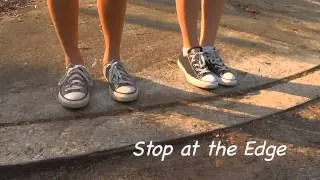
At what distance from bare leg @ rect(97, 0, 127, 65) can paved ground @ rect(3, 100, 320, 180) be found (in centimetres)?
60

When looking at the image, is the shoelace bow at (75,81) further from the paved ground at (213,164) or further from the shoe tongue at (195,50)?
the shoe tongue at (195,50)

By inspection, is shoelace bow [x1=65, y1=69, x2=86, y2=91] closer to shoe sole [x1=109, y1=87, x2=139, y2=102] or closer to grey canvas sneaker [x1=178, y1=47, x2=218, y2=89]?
shoe sole [x1=109, y1=87, x2=139, y2=102]

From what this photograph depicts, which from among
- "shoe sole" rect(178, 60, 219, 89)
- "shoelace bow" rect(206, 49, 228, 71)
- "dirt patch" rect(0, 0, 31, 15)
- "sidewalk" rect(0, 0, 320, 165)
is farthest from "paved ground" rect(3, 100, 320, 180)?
"dirt patch" rect(0, 0, 31, 15)

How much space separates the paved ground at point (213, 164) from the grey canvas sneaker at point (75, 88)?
0.35 m

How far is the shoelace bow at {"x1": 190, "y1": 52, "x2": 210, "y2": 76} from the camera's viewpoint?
277cm

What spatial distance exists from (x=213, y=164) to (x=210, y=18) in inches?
34.7

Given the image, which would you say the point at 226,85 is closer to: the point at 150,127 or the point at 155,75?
the point at 155,75

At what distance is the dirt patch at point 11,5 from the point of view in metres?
3.62

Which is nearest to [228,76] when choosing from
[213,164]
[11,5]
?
[213,164]

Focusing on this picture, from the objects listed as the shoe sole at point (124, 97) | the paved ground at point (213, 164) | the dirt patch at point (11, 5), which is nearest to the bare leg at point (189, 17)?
the shoe sole at point (124, 97)

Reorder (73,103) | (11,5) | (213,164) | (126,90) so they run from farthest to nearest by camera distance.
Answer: (11,5), (126,90), (73,103), (213,164)

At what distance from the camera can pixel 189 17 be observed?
2787mm

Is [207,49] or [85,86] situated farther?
[207,49]

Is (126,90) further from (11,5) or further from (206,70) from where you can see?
(11,5)
